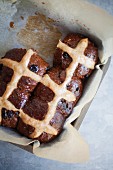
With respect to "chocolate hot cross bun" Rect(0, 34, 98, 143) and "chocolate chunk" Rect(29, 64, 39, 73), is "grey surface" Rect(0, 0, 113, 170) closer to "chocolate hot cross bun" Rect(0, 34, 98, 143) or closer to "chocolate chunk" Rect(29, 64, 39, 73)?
"chocolate hot cross bun" Rect(0, 34, 98, 143)

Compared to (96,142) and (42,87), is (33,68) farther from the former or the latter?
(96,142)

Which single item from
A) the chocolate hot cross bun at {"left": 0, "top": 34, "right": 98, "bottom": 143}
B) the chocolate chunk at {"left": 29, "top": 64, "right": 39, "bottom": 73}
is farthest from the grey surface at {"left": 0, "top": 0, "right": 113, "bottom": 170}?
the chocolate chunk at {"left": 29, "top": 64, "right": 39, "bottom": 73}

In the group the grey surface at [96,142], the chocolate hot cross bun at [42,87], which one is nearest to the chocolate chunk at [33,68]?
the chocolate hot cross bun at [42,87]

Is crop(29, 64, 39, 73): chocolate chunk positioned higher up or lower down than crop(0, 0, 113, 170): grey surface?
higher up

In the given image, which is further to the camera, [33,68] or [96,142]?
[96,142]

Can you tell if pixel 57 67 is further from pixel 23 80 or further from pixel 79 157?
pixel 79 157

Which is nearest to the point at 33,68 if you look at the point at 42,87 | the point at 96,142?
the point at 42,87

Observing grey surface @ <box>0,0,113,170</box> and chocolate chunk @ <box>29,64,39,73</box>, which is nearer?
chocolate chunk @ <box>29,64,39,73</box>
